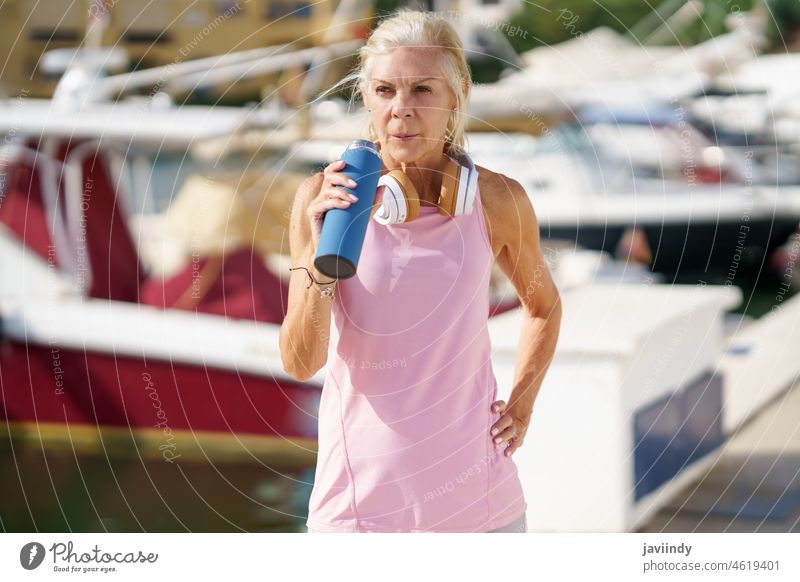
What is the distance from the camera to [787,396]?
14.4 feet

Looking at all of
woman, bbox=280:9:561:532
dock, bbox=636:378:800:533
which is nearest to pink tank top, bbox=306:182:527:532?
woman, bbox=280:9:561:532

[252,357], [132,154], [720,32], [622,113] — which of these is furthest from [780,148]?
[252,357]

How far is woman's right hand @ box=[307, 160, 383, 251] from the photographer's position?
159 centimetres

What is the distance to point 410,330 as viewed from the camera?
5.69ft

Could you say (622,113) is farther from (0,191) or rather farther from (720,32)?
(0,191)

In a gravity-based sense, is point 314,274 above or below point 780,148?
below

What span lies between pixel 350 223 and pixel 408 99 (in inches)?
9.6

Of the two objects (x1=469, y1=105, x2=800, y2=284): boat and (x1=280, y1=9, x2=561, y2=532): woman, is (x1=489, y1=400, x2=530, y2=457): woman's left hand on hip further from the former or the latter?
(x1=469, y1=105, x2=800, y2=284): boat

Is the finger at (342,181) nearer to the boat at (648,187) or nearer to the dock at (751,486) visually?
the dock at (751,486)

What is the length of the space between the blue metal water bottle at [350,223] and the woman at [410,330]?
0.06 metres

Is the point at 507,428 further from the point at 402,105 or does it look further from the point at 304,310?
the point at 402,105

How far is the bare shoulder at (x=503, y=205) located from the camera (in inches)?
71.7

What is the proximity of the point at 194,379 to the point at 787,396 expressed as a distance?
2.21m

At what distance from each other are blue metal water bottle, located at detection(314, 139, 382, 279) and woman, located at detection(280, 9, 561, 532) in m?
0.06
